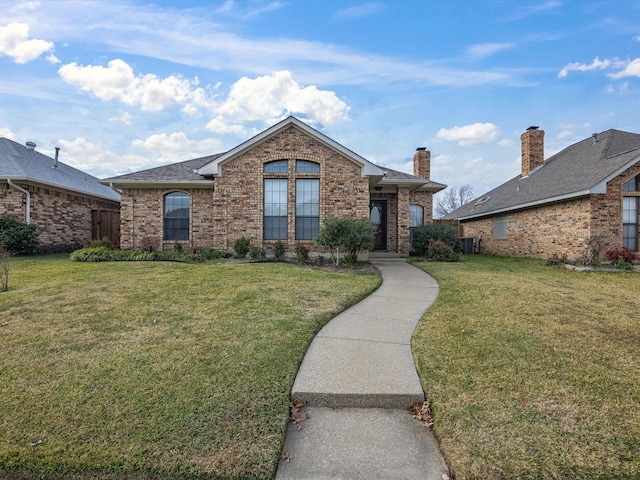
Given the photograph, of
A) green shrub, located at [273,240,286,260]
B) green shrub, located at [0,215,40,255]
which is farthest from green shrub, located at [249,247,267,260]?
green shrub, located at [0,215,40,255]

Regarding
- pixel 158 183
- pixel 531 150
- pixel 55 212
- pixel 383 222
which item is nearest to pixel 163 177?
pixel 158 183

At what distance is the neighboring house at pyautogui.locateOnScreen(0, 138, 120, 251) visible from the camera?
12883mm

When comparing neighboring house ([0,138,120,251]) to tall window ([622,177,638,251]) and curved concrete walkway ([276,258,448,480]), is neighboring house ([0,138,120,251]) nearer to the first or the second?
curved concrete walkway ([276,258,448,480])

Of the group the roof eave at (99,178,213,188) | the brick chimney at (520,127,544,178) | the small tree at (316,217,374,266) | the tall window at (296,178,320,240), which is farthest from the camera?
the brick chimney at (520,127,544,178)

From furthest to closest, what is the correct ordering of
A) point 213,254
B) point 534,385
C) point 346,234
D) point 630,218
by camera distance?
point 213,254, point 630,218, point 346,234, point 534,385

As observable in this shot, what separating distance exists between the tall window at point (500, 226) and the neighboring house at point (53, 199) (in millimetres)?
19521

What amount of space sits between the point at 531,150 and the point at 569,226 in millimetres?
7385

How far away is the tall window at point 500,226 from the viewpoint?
1647 cm

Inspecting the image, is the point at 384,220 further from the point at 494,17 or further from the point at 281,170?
the point at 494,17

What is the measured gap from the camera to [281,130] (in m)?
11.9

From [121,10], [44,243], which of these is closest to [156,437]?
[121,10]

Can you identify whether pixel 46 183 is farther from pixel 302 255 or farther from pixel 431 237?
pixel 431 237

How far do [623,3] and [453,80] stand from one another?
4834mm

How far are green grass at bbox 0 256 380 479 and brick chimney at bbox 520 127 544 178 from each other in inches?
644
